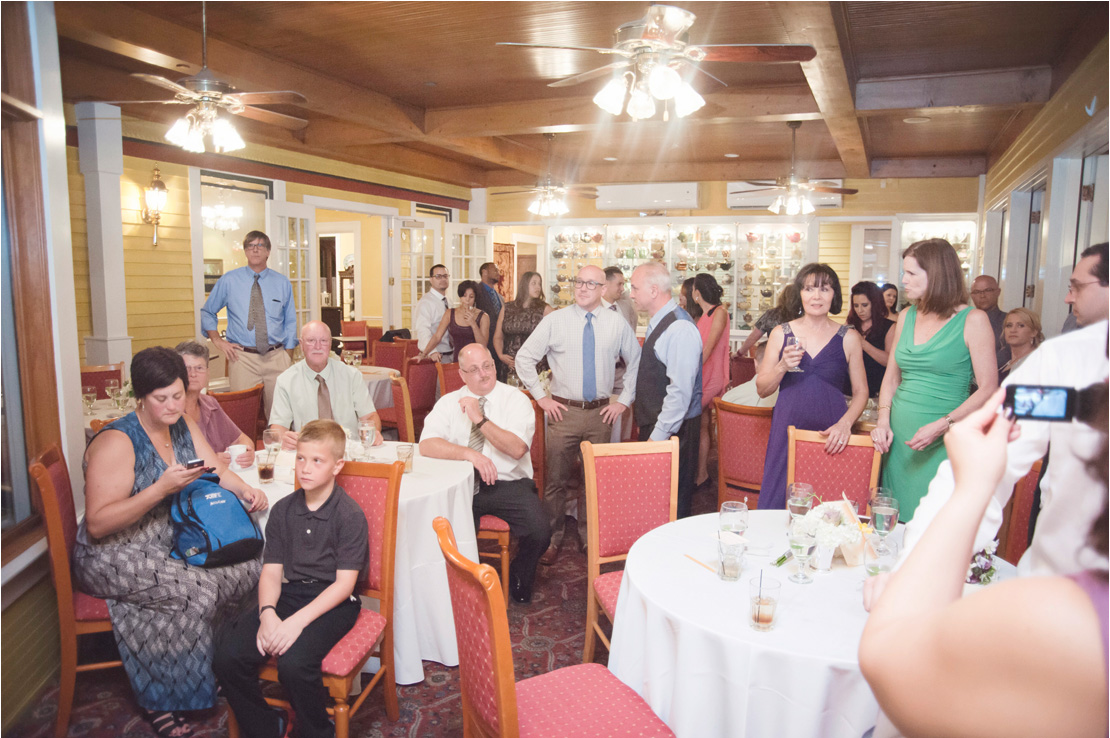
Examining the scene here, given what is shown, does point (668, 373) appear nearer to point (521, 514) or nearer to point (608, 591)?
point (521, 514)

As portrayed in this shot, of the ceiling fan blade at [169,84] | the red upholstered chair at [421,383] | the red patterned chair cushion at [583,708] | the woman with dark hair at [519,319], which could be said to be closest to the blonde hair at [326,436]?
the red patterned chair cushion at [583,708]

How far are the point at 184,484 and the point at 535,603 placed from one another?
1.86 m

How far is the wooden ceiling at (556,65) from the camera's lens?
4.34 meters

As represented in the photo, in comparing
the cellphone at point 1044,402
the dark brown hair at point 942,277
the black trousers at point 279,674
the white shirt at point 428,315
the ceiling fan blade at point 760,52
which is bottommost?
the black trousers at point 279,674

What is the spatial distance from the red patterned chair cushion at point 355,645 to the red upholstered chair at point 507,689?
0.54 m

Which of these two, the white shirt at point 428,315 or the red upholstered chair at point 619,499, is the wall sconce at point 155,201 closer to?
the white shirt at point 428,315

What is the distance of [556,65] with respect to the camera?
18.4 feet

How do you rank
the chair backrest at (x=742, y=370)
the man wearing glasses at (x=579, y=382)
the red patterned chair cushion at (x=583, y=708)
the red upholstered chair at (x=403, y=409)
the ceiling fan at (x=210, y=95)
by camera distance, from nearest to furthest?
the red patterned chair cushion at (x=583, y=708) → the ceiling fan at (x=210, y=95) → the man wearing glasses at (x=579, y=382) → the red upholstered chair at (x=403, y=409) → the chair backrest at (x=742, y=370)

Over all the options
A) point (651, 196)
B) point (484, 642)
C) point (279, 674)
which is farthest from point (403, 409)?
point (651, 196)

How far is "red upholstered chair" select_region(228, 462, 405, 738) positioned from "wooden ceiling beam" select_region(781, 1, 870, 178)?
9.12 feet

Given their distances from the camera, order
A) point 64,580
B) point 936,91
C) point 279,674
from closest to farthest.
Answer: point 279,674
point 64,580
point 936,91

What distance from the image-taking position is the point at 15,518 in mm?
2604

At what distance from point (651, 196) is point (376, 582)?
932 cm

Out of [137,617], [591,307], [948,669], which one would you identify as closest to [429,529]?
[137,617]
